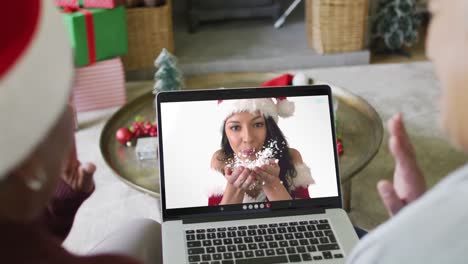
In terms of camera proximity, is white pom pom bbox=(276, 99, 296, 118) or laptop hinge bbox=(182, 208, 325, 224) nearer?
laptop hinge bbox=(182, 208, 325, 224)

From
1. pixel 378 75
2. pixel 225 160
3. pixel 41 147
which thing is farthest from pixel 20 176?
pixel 378 75

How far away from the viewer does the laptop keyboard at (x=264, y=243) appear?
1105 mm

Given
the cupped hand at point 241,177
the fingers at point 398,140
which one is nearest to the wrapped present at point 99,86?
the cupped hand at point 241,177

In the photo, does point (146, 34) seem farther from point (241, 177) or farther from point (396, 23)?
point (241, 177)

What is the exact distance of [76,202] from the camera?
1.14 m

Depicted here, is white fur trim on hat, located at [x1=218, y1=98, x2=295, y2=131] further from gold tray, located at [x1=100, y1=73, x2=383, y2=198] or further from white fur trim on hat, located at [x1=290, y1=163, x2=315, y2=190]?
gold tray, located at [x1=100, y1=73, x2=383, y2=198]

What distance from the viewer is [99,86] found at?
2.86 metres

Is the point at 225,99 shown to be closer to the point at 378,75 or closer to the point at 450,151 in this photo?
the point at 450,151

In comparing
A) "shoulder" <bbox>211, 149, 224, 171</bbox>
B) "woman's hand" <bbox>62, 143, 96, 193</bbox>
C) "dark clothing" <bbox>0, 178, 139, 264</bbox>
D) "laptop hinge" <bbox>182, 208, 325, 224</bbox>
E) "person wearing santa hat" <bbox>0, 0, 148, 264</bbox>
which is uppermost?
"person wearing santa hat" <bbox>0, 0, 148, 264</bbox>

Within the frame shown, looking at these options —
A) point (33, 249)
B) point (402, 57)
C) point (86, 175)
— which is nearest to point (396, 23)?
point (402, 57)

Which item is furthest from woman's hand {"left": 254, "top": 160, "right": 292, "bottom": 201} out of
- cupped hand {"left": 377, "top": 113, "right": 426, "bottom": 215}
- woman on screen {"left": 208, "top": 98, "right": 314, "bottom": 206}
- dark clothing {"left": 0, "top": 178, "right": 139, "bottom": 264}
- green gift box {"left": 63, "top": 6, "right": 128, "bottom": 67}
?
green gift box {"left": 63, "top": 6, "right": 128, "bottom": 67}

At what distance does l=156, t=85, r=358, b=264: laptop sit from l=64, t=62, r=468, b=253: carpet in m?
0.85

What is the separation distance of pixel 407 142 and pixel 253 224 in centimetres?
37

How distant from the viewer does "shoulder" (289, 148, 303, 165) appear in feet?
4.14
